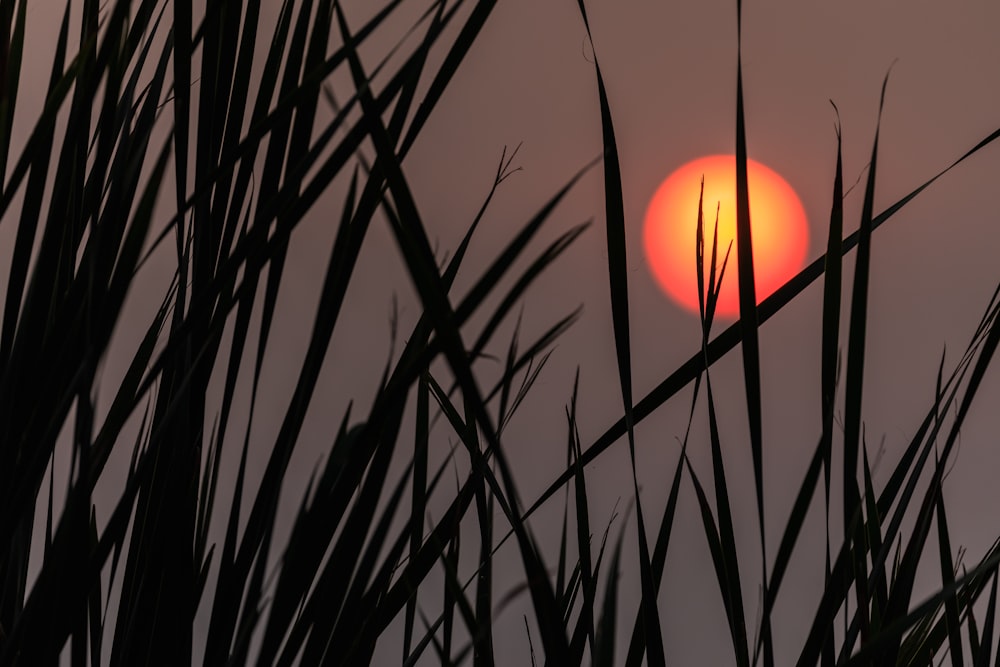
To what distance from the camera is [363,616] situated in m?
0.13

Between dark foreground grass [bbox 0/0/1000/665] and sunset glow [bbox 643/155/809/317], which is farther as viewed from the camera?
sunset glow [bbox 643/155/809/317]

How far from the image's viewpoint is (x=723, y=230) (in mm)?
909

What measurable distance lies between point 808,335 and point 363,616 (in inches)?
35.3

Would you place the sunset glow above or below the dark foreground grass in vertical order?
above

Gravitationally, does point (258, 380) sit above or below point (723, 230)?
below

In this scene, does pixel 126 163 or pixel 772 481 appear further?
pixel 772 481

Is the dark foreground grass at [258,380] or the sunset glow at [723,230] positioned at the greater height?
the sunset glow at [723,230]

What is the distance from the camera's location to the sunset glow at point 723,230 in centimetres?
92

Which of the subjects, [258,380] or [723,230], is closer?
[258,380]

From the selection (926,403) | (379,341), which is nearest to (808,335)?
(926,403)

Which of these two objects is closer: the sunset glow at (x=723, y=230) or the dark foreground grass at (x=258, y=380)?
the dark foreground grass at (x=258, y=380)

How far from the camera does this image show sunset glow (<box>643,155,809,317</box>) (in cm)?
92

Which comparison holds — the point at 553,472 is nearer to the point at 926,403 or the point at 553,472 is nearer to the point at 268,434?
the point at 268,434

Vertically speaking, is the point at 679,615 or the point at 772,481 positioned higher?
the point at 772,481
